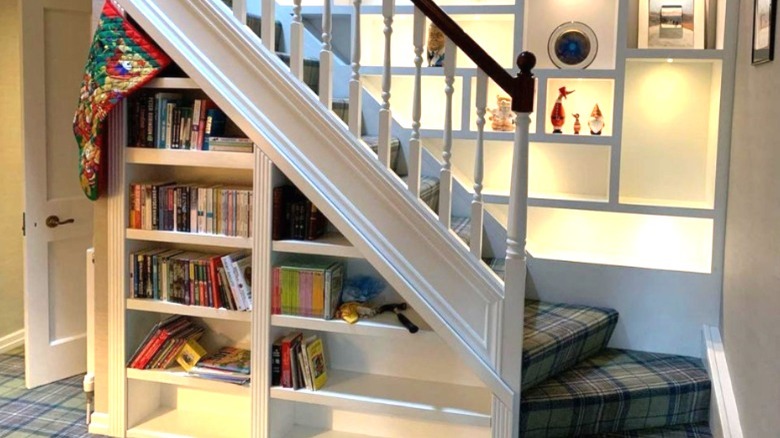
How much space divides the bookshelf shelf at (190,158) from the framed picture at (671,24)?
195 centimetres

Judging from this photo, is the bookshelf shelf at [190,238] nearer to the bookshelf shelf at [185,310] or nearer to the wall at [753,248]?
the bookshelf shelf at [185,310]

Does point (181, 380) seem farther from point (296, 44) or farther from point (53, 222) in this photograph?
point (296, 44)

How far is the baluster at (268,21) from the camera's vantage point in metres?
2.79

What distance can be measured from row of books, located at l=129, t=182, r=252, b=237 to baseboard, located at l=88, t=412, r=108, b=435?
88cm

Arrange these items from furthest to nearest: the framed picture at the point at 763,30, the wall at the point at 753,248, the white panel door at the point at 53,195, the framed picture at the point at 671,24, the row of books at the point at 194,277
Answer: the white panel door at the point at 53,195 → the framed picture at the point at 671,24 → the row of books at the point at 194,277 → the framed picture at the point at 763,30 → the wall at the point at 753,248

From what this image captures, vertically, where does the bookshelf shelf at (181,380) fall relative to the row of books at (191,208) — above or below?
below

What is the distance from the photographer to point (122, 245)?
305cm

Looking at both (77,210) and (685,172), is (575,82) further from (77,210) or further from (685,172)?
(77,210)

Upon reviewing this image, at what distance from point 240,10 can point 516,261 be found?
58.5 inches

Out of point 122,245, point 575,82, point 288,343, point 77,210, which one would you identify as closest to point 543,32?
point 575,82

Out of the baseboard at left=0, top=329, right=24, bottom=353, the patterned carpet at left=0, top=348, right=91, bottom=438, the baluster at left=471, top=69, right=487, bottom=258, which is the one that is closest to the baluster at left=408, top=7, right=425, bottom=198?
the baluster at left=471, top=69, right=487, bottom=258

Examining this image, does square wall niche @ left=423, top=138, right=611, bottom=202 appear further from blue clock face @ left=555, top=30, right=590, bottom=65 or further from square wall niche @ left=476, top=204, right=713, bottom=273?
blue clock face @ left=555, top=30, right=590, bottom=65

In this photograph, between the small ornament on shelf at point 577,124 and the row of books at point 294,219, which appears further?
the small ornament on shelf at point 577,124

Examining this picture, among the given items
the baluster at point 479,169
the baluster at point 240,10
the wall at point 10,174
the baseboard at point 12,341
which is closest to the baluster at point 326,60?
the baluster at point 240,10
